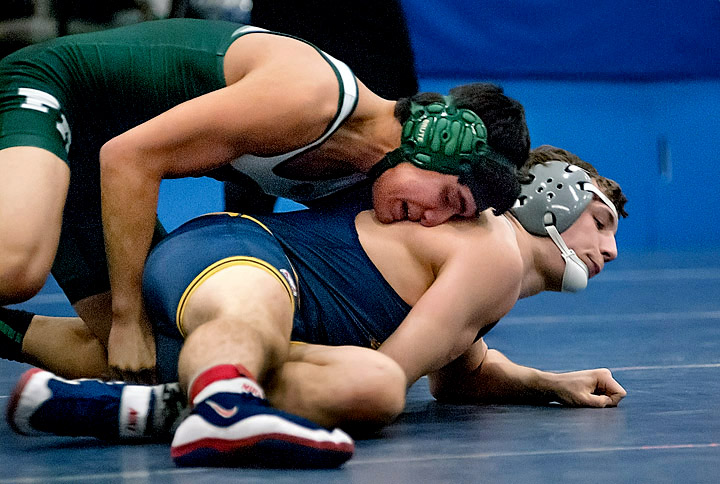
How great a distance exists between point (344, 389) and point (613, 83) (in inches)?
256

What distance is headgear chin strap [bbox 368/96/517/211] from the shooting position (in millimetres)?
2326

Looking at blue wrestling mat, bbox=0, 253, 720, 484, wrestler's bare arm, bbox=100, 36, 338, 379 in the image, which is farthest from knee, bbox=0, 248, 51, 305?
blue wrestling mat, bbox=0, 253, 720, 484

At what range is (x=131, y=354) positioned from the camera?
2223 millimetres

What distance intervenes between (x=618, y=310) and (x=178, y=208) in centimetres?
365

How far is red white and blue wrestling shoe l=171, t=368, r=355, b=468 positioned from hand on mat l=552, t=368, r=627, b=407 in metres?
0.84

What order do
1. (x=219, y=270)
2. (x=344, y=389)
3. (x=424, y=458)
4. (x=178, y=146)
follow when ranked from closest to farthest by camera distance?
(x=424, y=458), (x=344, y=389), (x=219, y=270), (x=178, y=146)

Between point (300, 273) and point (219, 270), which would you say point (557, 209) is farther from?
point (219, 270)

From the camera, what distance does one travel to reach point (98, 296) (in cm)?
271

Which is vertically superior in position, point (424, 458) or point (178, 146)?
point (178, 146)

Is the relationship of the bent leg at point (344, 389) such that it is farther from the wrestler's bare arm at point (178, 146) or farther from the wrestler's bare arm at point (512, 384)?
the wrestler's bare arm at point (512, 384)

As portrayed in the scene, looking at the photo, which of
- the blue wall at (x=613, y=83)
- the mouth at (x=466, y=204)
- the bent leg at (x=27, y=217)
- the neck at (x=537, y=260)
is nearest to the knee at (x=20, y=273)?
the bent leg at (x=27, y=217)

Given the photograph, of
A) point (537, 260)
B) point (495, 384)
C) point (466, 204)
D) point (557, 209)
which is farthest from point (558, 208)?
point (495, 384)

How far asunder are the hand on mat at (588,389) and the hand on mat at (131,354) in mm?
865

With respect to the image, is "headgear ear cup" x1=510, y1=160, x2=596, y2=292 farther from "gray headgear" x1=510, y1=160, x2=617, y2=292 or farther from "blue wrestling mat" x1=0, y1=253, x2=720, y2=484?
"blue wrestling mat" x1=0, y1=253, x2=720, y2=484
